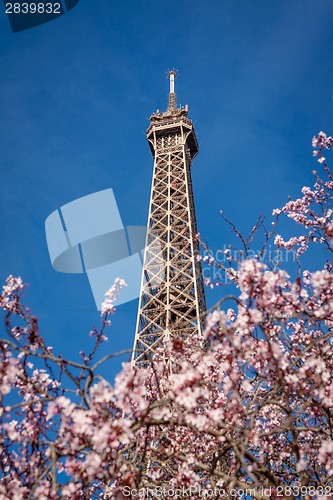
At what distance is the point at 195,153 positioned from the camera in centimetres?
3228

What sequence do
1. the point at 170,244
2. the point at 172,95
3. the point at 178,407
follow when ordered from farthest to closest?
1. the point at 172,95
2. the point at 170,244
3. the point at 178,407

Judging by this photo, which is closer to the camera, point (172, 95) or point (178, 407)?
point (178, 407)

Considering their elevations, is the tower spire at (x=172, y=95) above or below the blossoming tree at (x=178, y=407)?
above

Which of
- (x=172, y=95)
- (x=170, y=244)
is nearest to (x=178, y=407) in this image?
(x=170, y=244)

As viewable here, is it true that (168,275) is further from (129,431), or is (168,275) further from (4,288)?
(129,431)

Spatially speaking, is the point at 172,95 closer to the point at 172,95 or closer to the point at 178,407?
the point at 172,95

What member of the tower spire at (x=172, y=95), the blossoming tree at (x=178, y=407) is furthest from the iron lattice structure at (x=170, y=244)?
the blossoming tree at (x=178, y=407)

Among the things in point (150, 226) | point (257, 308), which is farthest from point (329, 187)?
point (150, 226)

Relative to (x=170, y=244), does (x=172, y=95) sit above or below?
above

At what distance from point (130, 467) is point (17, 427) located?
81.5 inches

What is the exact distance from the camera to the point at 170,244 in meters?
25.1

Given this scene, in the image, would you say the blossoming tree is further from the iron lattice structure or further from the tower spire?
the tower spire

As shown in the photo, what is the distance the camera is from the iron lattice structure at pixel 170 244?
846 inches

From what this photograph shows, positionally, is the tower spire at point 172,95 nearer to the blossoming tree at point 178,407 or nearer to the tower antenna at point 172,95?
the tower antenna at point 172,95
